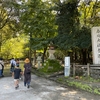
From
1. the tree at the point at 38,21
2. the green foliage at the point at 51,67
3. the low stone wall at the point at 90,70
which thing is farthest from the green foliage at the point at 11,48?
the low stone wall at the point at 90,70

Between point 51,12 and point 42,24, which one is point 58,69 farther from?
point 51,12

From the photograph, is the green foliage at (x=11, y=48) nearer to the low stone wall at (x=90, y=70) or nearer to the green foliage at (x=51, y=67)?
the green foliage at (x=51, y=67)

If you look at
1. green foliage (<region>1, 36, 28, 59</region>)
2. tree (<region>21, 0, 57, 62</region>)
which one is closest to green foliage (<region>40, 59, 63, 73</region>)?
tree (<region>21, 0, 57, 62</region>)

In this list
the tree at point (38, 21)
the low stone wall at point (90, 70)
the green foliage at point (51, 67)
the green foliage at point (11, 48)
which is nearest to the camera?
the low stone wall at point (90, 70)

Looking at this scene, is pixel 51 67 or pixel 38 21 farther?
pixel 38 21

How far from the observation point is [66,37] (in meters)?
14.1

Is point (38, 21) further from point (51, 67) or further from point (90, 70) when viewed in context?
point (90, 70)

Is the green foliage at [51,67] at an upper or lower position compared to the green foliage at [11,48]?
lower

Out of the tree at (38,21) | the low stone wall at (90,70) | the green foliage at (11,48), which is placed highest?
the tree at (38,21)

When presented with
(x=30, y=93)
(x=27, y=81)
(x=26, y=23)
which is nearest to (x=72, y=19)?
(x=26, y=23)

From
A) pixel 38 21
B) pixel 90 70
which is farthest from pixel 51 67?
pixel 38 21

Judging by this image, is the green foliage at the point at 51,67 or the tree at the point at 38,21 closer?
the green foliage at the point at 51,67

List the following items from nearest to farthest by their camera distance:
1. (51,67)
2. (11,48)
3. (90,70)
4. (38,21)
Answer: (90,70), (51,67), (38,21), (11,48)

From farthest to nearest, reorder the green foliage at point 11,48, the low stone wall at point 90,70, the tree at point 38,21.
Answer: the green foliage at point 11,48, the tree at point 38,21, the low stone wall at point 90,70
